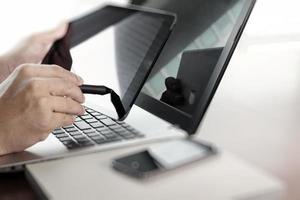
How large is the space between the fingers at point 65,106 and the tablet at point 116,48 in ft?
0.31

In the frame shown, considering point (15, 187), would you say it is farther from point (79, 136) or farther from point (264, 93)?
point (264, 93)

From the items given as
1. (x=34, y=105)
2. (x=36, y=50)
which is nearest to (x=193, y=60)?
(x=34, y=105)

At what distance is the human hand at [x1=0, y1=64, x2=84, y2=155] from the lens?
24.6 inches

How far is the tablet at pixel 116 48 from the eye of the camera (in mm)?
748

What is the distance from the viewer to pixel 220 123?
788mm

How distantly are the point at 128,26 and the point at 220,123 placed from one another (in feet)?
0.85

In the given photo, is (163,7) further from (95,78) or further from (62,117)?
(62,117)

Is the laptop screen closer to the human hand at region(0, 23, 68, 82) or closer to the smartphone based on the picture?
the smartphone

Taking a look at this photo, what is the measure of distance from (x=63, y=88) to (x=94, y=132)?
101 mm

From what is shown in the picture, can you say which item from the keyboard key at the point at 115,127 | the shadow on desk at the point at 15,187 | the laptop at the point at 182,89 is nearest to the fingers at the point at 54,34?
the laptop at the point at 182,89

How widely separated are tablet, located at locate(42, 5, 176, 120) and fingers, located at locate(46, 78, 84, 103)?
0.10 metres

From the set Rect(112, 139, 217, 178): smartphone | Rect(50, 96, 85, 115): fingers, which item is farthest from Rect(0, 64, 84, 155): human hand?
Rect(112, 139, 217, 178): smartphone

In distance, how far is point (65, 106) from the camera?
0.65 m

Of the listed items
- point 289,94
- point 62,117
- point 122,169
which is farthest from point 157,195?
point 289,94
